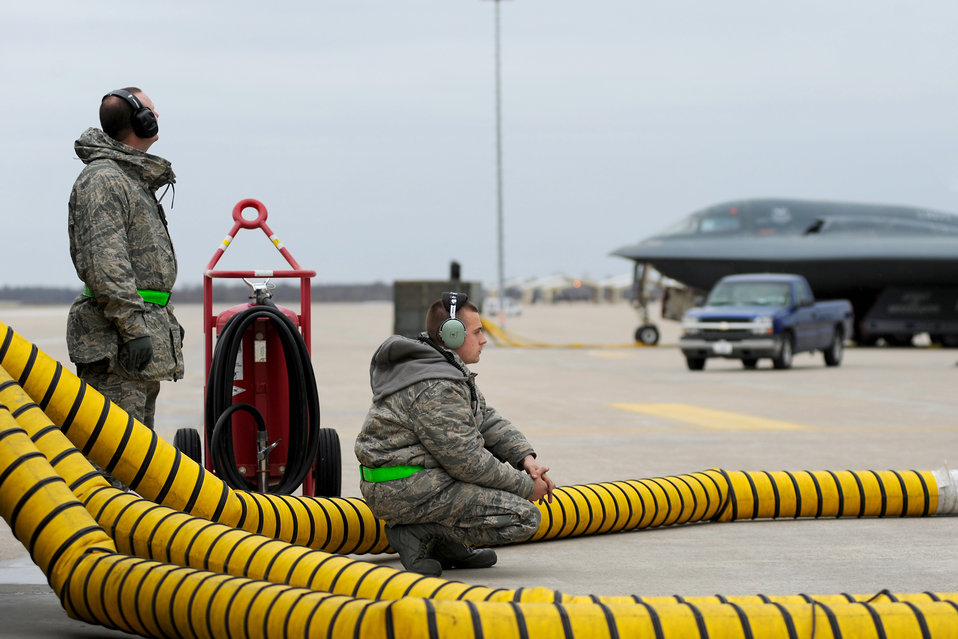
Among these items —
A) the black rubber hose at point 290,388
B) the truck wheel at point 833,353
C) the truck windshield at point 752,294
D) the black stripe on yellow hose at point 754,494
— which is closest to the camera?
the black rubber hose at point 290,388

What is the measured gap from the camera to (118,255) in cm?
557

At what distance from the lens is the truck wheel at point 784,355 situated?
23.0 metres

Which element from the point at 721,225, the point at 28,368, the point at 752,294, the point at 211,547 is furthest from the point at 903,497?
the point at 721,225

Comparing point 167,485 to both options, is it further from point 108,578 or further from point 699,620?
point 699,620

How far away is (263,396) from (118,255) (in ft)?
4.14

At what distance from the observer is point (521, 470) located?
5.46 m

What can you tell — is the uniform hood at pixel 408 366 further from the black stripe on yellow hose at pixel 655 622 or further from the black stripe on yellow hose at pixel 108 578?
the black stripe on yellow hose at pixel 655 622

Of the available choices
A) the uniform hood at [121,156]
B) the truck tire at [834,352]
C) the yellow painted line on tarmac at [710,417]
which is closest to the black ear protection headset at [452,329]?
the uniform hood at [121,156]

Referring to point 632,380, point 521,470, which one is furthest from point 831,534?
point 632,380

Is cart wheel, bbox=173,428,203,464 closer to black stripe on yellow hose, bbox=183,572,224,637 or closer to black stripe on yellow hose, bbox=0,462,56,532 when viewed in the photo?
black stripe on yellow hose, bbox=0,462,56,532

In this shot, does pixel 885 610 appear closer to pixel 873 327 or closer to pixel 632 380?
pixel 632 380

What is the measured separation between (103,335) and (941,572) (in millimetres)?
4046

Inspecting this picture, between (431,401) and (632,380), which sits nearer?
(431,401)

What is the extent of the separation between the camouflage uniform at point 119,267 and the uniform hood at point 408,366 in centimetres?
122
